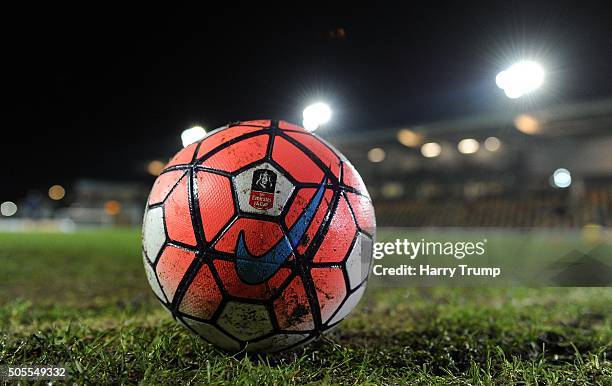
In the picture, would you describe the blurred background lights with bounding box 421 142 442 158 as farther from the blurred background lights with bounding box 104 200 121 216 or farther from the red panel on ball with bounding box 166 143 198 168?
the blurred background lights with bounding box 104 200 121 216

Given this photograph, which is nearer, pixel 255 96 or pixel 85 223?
pixel 255 96

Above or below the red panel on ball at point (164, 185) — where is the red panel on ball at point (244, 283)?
below

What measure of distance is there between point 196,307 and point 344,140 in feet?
68.5

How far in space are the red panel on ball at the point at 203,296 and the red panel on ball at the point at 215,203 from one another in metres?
0.17

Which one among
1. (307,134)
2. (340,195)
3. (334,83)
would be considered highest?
(334,83)

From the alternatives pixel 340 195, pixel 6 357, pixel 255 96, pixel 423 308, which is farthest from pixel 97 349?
pixel 255 96

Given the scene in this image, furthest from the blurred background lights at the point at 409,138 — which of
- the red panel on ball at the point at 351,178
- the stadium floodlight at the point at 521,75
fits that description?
the red panel on ball at the point at 351,178

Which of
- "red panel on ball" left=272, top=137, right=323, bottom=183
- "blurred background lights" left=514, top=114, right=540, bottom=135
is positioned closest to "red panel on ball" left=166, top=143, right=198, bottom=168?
"red panel on ball" left=272, top=137, right=323, bottom=183

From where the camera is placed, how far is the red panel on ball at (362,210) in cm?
220

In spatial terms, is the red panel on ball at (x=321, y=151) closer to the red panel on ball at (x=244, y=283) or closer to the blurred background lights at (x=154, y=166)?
the red panel on ball at (x=244, y=283)

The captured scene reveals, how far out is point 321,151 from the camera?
7.35ft

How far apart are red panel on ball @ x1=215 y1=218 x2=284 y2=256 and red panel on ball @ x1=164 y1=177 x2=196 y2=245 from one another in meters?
0.17

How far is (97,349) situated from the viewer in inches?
85.1

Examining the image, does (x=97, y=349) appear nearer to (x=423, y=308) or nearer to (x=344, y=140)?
(x=423, y=308)
